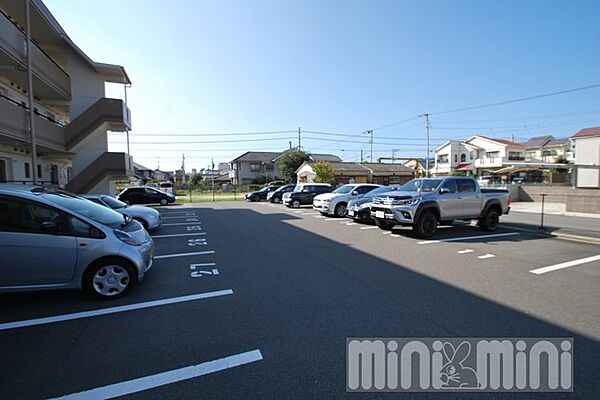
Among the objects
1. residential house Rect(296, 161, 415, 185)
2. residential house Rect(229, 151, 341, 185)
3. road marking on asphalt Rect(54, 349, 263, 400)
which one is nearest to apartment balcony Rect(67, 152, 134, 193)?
road marking on asphalt Rect(54, 349, 263, 400)

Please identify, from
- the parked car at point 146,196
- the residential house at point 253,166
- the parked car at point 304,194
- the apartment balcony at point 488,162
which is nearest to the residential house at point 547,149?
the apartment balcony at point 488,162

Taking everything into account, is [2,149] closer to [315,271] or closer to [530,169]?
[315,271]

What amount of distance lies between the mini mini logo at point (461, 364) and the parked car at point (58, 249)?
11.8ft

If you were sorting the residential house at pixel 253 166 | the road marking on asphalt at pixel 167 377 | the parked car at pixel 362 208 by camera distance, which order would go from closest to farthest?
A: 1. the road marking on asphalt at pixel 167 377
2. the parked car at pixel 362 208
3. the residential house at pixel 253 166

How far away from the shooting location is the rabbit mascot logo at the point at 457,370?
9.00 feet

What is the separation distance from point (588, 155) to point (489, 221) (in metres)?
24.9

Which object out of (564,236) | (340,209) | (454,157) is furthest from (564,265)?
(454,157)

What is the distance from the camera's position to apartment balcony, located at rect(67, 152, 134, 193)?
680 inches

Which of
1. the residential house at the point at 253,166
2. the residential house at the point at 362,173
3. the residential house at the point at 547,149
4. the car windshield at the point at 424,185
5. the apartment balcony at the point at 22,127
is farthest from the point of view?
the residential house at the point at 253,166

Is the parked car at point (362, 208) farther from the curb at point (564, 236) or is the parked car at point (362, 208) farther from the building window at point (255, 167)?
the building window at point (255, 167)

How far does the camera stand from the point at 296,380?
271 cm

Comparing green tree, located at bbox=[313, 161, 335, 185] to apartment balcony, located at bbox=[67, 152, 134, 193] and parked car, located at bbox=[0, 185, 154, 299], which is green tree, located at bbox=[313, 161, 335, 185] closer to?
apartment balcony, located at bbox=[67, 152, 134, 193]

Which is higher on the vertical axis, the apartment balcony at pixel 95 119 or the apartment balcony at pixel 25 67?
the apartment balcony at pixel 25 67

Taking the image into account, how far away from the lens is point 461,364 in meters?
3.01
